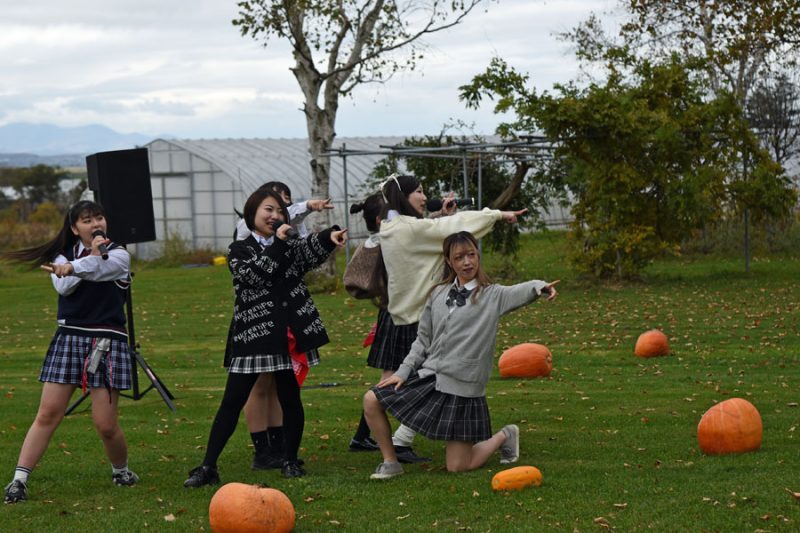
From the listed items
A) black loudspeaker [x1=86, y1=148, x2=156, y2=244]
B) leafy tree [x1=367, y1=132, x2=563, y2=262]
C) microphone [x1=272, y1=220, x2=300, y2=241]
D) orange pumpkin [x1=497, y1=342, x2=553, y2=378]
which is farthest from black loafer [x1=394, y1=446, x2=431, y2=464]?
leafy tree [x1=367, y1=132, x2=563, y2=262]

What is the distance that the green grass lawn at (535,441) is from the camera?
611 centimetres

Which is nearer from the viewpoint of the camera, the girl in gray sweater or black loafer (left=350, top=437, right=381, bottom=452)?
the girl in gray sweater

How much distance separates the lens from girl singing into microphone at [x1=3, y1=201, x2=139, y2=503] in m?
6.86

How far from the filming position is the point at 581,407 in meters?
9.65

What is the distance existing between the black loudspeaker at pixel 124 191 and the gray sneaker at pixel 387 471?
14.1 ft

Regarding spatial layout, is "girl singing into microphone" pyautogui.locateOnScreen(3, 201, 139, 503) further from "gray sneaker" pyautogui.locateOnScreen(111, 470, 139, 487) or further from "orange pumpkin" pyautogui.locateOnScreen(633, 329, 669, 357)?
"orange pumpkin" pyautogui.locateOnScreen(633, 329, 669, 357)

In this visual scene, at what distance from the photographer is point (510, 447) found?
728 centimetres

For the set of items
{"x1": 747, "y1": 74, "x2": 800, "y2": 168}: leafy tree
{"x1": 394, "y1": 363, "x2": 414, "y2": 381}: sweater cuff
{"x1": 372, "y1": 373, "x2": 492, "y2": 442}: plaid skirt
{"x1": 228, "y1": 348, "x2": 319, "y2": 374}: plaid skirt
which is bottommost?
{"x1": 372, "y1": 373, "x2": 492, "y2": 442}: plaid skirt

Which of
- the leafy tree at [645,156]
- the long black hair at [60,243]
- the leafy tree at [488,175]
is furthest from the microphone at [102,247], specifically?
the leafy tree at [488,175]

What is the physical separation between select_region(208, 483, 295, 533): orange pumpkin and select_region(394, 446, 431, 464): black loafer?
169 cm

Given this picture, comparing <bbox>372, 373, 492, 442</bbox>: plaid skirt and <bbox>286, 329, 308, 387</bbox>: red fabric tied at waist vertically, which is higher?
<bbox>286, 329, 308, 387</bbox>: red fabric tied at waist

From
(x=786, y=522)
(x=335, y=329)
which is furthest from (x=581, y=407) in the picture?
(x=335, y=329)

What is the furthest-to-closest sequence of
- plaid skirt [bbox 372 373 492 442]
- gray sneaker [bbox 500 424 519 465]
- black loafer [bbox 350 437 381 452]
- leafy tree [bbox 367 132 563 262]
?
leafy tree [bbox 367 132 563 262] → black loafer [bbox 350 437 381 452] → gray sneaker [bbox 500 424 519 465] → plaid skirt [bbox 372 373 492 442]

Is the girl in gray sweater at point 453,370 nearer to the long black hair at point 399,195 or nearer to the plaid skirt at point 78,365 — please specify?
the long black hair at point 399,195
